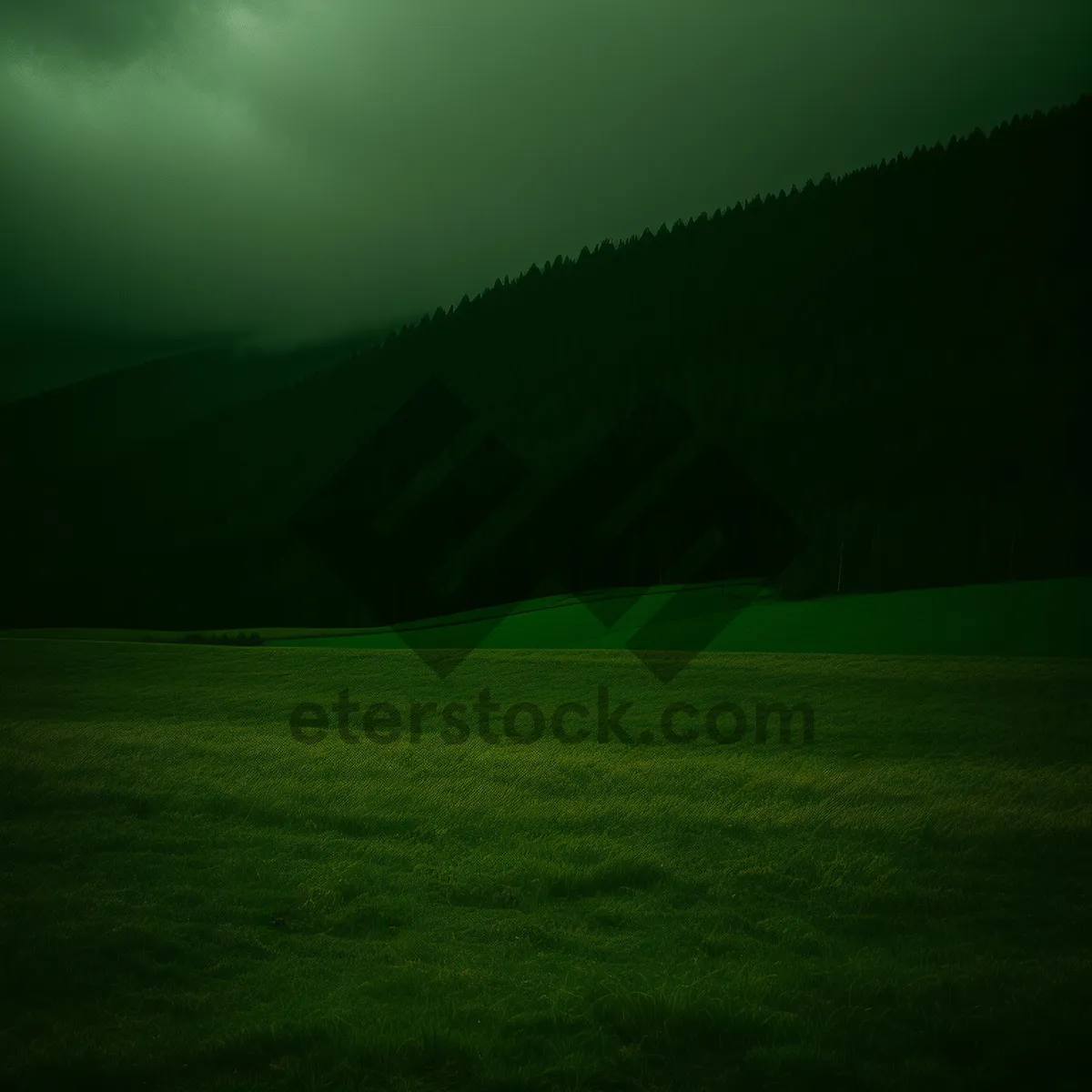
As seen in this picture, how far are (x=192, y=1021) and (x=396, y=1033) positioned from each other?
1533 mm

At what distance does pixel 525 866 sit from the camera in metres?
8.38

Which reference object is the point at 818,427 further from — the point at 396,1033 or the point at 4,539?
the point at 4,539

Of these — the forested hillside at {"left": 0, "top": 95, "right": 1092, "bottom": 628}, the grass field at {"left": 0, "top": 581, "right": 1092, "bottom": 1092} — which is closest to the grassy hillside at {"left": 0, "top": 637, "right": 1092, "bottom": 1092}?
the grass field at {"left": 0, "top": 581, "right": 1092, "bottom": 1092}

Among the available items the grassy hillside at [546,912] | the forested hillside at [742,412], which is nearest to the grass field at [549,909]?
the grassy hillside at [546,912]

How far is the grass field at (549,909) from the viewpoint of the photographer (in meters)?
4.96

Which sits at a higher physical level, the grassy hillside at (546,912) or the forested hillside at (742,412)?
the forested hillside at (742,412)

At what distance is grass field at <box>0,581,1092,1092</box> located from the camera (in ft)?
16.3

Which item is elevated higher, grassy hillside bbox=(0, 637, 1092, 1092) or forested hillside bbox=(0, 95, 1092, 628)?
forested hillside bbox=(0, 95, 1092, 628)

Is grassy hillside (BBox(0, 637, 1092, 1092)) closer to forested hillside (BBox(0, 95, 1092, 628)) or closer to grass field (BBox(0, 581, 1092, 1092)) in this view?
grass field (BBox(0, 581, 1092, 1092))

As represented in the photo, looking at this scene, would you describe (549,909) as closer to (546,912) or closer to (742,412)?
(546,912)

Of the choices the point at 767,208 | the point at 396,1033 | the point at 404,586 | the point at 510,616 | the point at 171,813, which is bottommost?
the point at 396,1033

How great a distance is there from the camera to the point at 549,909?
744cm

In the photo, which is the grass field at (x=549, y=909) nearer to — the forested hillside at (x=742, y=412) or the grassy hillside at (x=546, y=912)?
the grassy hillside at (x=546, y=912)

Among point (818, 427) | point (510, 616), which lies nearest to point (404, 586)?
point (510, 616)
